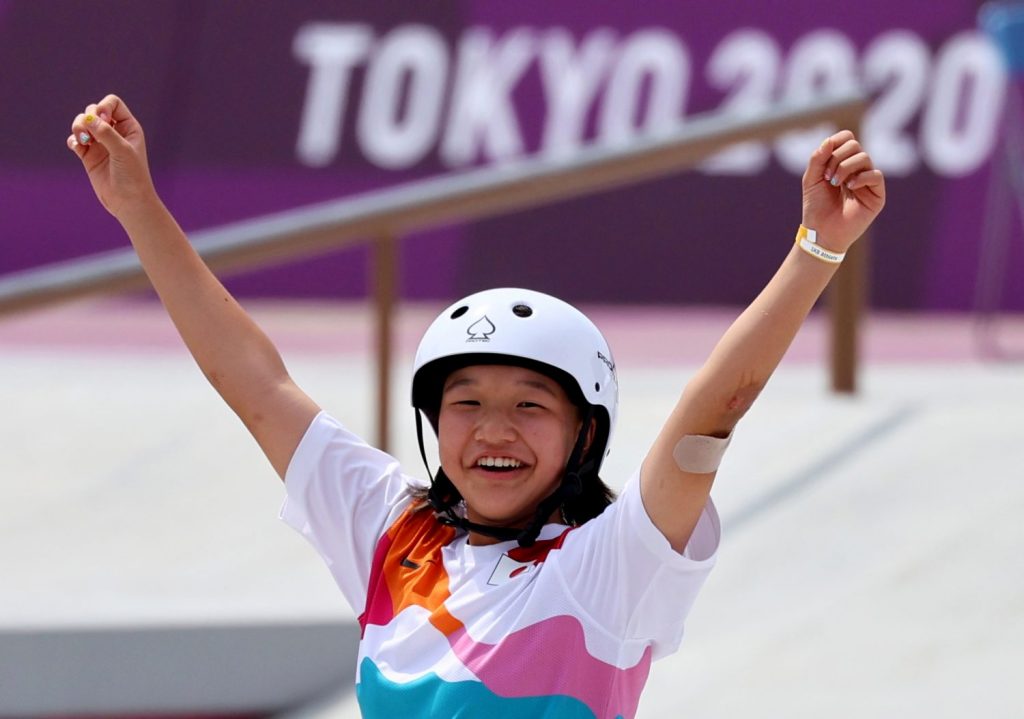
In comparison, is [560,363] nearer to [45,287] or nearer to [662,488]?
[662,488]

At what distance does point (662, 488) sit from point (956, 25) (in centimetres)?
890

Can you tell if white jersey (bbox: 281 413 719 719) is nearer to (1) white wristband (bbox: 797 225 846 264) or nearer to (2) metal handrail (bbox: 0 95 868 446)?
(1) white wristband (bbox: 797 225 846 264)

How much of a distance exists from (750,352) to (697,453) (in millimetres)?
145

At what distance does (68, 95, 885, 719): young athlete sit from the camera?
218 centimetres

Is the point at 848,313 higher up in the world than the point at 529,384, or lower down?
lower down

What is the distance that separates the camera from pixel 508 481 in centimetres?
237

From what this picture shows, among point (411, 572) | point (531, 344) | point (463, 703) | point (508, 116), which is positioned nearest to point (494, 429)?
point (531, 344)

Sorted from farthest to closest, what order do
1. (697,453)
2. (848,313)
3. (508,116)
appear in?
(508,116), (848,313), (697,453)

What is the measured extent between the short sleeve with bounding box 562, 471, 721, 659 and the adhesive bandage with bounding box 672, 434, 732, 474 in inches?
3.0

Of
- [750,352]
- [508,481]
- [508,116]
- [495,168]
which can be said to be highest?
[750,352]

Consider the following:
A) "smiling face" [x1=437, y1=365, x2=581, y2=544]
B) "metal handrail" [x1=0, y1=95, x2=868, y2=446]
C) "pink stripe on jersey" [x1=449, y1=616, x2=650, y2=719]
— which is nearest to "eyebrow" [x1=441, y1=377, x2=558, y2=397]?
"smiling face" [x1=437, y1=365, x2=581, y2=544]

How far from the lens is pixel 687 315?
1020 centimetres

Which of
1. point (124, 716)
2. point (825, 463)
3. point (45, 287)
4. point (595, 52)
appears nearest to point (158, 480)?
point (45, 287)

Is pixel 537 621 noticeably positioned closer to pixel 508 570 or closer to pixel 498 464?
pixel 508 570
